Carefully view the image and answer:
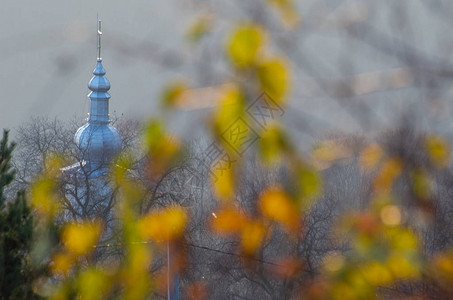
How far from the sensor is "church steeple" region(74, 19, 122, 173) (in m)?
31.3

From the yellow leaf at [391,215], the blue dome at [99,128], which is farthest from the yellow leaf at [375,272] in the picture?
the blue dome at [99,128]

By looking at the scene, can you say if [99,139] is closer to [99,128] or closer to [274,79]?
[99,128]

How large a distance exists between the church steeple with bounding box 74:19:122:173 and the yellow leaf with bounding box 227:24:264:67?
28131 millimetres

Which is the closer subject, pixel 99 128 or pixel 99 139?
pixel 99 139

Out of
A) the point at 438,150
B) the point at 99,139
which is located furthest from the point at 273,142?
the point at 99,139

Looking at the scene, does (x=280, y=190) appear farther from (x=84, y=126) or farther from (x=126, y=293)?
(x=84, y=126)

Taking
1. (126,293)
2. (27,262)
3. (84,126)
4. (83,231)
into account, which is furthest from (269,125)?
(84,126)

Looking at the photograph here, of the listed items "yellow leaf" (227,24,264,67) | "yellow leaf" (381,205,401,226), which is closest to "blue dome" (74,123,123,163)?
"yellow leaf" (381,205,401,226)

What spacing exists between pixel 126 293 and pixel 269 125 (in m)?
0.89

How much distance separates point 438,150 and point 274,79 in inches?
25.6

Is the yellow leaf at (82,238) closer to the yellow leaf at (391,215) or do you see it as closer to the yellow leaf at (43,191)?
the yellow leaf at (43,191)

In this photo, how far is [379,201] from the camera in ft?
7.41

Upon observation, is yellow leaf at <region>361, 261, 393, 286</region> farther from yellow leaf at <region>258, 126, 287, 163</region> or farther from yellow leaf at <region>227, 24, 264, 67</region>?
yellow leaf at <region>227, 24, 264, 67</region>

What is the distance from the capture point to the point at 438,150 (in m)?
2.36
